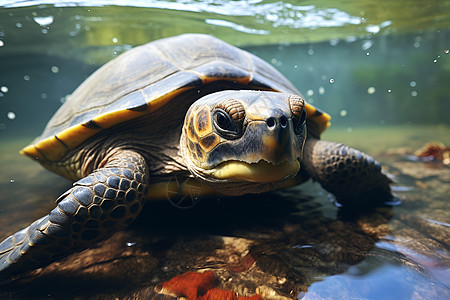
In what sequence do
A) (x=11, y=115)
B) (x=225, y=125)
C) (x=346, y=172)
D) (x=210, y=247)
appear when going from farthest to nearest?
(x=11, y=115)
(x=346, y=172)
(x=210, y=247)
(x=225, y=125)

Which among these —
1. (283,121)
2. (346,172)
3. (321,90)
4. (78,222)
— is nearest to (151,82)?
(78,222)

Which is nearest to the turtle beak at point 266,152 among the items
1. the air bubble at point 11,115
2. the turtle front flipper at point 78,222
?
the turtle front flipper at point 78,222

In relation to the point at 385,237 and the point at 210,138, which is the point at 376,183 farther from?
the point at 210,138

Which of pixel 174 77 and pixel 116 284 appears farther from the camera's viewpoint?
pixel 174 77

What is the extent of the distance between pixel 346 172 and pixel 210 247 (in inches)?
54.0

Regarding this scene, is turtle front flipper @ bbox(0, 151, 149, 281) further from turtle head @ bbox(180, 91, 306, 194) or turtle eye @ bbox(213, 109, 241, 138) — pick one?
turtle eye @ bbox(213, 109, 241, 138)

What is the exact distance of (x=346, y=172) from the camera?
88.8 inches

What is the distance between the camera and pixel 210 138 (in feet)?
4.97

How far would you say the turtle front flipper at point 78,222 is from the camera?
145 centimetres

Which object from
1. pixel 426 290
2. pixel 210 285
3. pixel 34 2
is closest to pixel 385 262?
pixel 426 290

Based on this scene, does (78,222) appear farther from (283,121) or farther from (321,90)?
(321,90)

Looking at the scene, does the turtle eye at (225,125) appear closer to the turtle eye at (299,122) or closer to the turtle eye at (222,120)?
the turtle eye at (222,120)

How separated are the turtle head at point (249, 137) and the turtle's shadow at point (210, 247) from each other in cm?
50

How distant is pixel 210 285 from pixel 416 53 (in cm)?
3034
